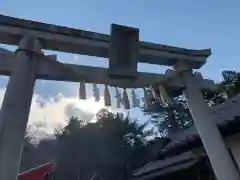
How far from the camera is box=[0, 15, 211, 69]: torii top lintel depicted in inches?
127

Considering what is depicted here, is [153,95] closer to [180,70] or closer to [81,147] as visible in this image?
[180,70]

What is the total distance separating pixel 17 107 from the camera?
2883 millimetres

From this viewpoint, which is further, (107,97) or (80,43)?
(107,97)

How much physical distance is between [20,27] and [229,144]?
3.56 m

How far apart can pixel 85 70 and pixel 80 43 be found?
1.12 feet

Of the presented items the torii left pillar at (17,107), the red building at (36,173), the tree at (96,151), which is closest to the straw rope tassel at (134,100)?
the torii left pillar at (17,107)

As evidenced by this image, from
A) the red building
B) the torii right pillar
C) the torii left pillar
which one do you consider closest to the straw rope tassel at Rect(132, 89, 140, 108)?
the torii right pillar

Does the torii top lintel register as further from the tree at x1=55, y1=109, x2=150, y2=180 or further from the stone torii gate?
the tree at x1=55, y1=109, x2=150, y2=180

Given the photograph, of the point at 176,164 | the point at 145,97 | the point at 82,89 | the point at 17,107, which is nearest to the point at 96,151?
the point at 176,164

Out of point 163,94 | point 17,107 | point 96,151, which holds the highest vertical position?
point 96,151

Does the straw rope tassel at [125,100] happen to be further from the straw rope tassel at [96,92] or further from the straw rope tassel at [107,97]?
the straw rope tassel at [96,92]

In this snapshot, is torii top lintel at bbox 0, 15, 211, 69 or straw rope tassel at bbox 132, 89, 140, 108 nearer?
torii top lintel at bbox 0, 15, 211, 69

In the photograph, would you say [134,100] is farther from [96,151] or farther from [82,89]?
[96,151]

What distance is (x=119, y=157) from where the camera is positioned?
27938 mm
